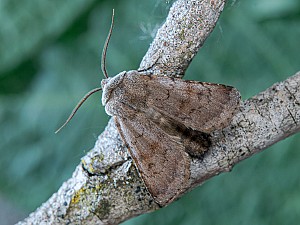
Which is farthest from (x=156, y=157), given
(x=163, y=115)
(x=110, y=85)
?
(x=110, y=85)

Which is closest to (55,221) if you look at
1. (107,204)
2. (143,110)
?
(107,204)

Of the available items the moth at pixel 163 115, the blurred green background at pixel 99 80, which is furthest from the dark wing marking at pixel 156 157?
the blurred green background at pixel 99 80

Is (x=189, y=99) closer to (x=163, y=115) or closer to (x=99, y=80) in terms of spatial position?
(x=163, y=115)

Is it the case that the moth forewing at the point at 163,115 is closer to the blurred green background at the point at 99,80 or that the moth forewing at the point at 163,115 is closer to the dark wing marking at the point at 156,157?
the dark wing marking at the point at 156,157

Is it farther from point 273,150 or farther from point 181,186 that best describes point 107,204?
point 273,150

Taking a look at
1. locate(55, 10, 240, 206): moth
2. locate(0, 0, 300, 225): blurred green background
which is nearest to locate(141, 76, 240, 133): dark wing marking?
locate(55, 10, 240, 206): moth

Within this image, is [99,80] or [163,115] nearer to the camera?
[163,115]

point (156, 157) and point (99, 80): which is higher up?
point (99, 80)
